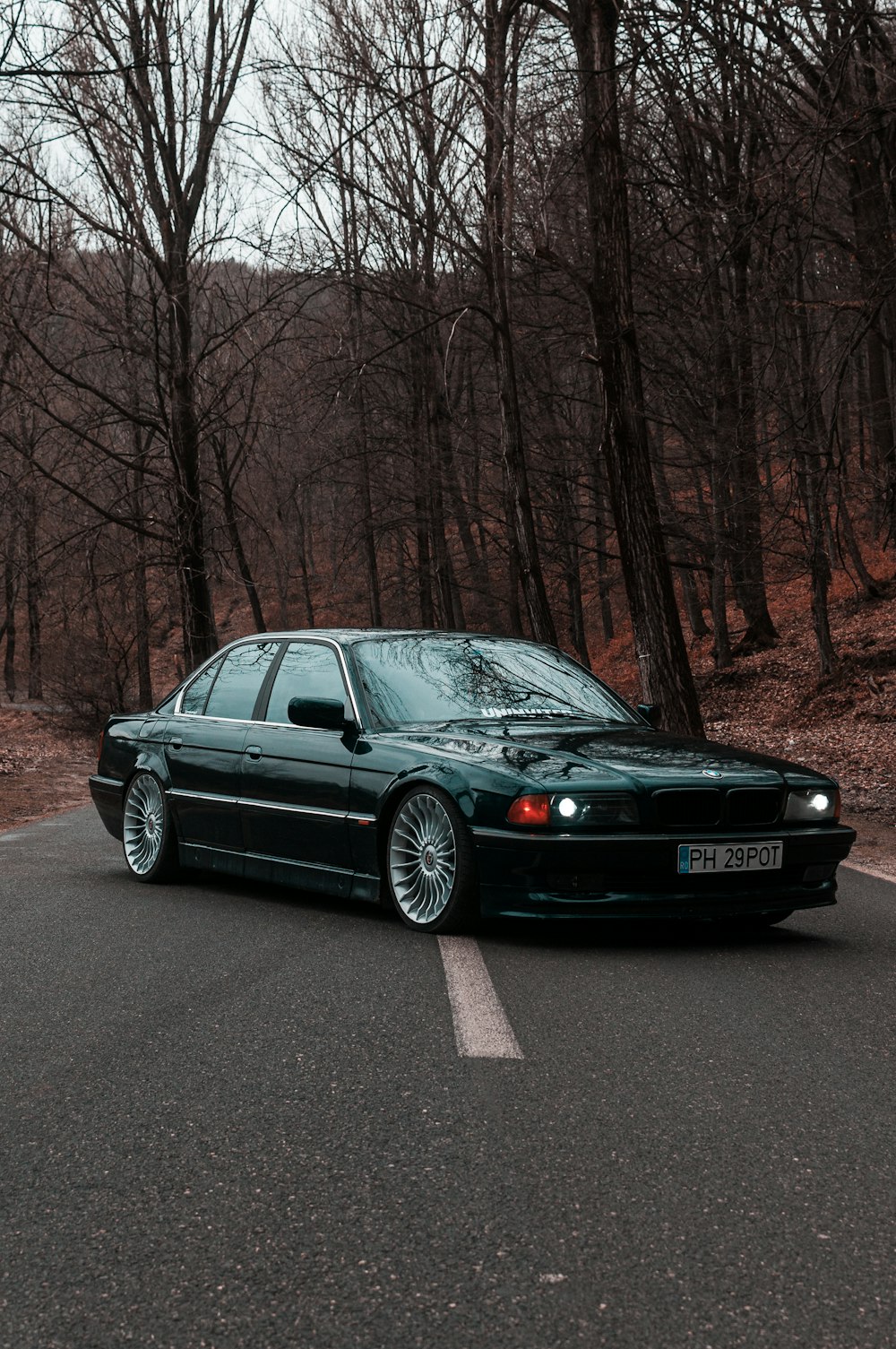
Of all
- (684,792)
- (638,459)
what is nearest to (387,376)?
(638,459)

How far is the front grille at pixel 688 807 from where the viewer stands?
6.29 m

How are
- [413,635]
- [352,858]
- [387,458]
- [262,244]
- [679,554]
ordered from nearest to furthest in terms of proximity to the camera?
[352,858], [413,635], [262,244], [679,554], [387,458]

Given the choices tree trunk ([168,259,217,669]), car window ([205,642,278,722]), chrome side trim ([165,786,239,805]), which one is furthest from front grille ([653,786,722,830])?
tree trunk ([168,259,217,669])

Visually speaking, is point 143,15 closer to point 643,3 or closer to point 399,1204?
point 643,3

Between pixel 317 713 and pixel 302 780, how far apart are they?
46 cm

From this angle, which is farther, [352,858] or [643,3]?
[643,3]

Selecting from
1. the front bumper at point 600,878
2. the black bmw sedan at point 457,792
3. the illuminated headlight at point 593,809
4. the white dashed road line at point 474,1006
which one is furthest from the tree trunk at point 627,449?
the white dashed road line at point 474,1006

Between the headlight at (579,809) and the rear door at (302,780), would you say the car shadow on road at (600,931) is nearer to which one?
the rear door at (302,780)

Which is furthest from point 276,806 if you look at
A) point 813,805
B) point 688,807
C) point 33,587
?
point 33,587

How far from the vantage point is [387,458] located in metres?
32.8

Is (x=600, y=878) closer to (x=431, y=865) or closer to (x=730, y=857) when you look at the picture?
(x=730, y=857)

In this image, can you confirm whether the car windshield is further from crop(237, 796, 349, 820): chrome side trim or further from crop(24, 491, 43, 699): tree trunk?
crop(24, 491, 43, 699): tree trunk

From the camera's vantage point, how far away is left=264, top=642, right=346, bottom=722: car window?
7.89 m

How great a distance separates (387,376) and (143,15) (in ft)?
41.3
